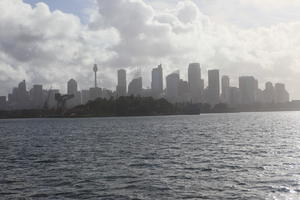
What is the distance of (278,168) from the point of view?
4169 centimetres

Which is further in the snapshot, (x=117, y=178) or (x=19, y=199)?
(x=117, y=178)

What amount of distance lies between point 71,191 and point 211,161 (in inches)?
842

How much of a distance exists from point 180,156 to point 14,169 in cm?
2170

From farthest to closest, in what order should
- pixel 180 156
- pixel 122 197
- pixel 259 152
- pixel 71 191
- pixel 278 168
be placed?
pixel 259 152 → pixel 180 156 → pixel 278 168 → pixel 71 191 → pixel 122 197

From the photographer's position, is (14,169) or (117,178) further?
(14,169)

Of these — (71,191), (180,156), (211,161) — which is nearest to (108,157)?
(180,156)

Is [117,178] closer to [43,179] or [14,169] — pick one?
[43,179]

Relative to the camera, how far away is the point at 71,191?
3216 centimetres

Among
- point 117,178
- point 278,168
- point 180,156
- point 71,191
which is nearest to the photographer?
point 71,191

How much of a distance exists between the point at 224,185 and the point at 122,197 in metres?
9.26

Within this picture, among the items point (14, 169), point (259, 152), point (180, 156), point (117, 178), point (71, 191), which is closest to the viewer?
point (71, 191)

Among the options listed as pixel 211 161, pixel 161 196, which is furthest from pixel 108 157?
pixel 161 196

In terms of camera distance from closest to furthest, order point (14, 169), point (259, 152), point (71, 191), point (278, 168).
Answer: point (71, 191), point (278, 168), point (14, 169), point (259, 152)

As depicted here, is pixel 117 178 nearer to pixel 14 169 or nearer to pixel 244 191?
pixel 244 191
